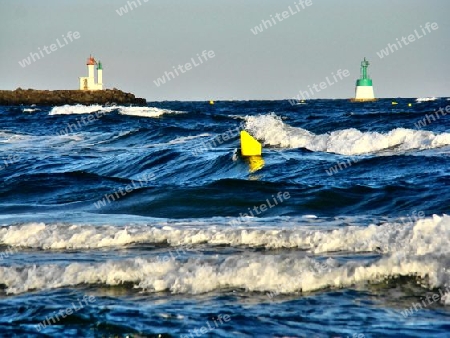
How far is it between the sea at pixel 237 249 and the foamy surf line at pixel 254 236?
0.02m

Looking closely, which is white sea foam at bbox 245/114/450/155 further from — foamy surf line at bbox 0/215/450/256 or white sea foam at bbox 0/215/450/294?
white sea foam at bbox 0/215/450/294

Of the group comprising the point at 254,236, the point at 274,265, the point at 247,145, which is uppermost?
the point at 247,145

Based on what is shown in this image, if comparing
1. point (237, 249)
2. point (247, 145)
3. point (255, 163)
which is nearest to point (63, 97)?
point (247, 145)

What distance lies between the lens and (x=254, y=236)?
883cm

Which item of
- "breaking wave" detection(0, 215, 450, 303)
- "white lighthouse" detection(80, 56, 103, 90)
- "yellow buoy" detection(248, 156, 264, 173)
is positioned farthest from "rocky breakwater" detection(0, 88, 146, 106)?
"breaking wave" detection(0, 215, 450, 303)

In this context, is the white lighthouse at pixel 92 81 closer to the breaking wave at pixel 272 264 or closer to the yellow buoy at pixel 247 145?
the yellow buoy at pixel 247 145

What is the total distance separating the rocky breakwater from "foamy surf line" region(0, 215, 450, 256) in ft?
321

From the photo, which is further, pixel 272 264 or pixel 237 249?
pixel 237 249

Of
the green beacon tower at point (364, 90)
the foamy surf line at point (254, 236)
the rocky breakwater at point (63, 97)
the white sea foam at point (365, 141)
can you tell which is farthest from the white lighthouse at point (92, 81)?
the foamy surf line at point (254, 236)

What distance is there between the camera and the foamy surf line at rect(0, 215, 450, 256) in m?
8.02

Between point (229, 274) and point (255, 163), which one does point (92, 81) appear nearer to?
point (255, 163)

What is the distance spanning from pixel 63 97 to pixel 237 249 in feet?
342

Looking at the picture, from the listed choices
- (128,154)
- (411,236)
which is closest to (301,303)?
(411,236)

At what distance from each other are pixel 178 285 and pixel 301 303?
1108mm
